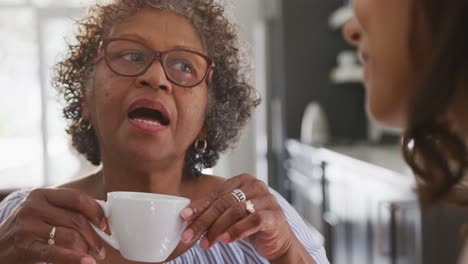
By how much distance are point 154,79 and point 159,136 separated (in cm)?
9

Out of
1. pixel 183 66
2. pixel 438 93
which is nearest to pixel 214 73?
pixel 183 66

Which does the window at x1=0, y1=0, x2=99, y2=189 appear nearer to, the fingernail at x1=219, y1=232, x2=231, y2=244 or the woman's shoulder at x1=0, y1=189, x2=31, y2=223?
the woman's shoulder at x1=0, y1=189, x2=31, y2=223

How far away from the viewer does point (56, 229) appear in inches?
31.2

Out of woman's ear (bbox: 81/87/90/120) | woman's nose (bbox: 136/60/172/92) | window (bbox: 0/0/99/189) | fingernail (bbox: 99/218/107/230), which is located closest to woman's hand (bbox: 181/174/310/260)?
fingernail (bbox: 99/218/107/230)

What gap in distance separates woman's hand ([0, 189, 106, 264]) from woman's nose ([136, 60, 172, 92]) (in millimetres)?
267

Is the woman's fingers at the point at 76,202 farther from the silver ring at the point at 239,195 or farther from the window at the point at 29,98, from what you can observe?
the window at the point at 29,98

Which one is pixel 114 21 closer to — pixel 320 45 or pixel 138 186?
pixel 138 186

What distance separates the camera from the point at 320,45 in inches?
186

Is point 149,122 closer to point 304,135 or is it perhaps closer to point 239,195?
point 239,195

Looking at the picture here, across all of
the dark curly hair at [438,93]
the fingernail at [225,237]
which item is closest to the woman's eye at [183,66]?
the fingernail at [225,237]

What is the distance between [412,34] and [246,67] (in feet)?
2.43

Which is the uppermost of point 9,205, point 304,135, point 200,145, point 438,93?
point 438,93

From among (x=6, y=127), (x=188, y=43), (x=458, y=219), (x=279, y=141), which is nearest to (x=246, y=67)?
(x=188, y=43)

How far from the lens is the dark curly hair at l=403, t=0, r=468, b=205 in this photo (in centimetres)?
Answer: 52
